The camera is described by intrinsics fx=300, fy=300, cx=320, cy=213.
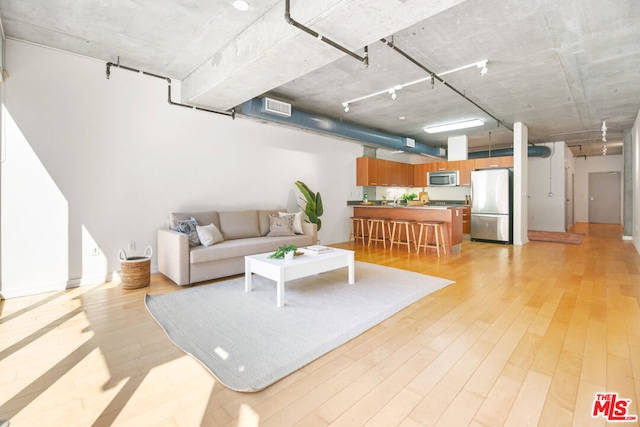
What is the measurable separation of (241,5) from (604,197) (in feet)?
52.2

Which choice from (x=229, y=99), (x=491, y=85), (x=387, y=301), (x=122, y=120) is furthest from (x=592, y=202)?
(x=122, y=120)

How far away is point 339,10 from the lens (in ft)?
7.69

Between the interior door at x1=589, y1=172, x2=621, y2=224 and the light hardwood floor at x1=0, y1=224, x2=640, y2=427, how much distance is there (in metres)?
12.3

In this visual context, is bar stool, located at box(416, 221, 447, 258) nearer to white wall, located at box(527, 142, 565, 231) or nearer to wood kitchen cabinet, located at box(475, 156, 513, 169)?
wood kitchen cabinet, located at box(475, 156, 513, 169)

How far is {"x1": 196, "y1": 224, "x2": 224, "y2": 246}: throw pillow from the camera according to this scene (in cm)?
406

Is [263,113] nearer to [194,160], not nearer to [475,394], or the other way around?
[194,160]

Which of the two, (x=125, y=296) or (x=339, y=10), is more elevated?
(x=339, y=10)

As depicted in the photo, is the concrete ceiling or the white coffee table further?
the white coffee table

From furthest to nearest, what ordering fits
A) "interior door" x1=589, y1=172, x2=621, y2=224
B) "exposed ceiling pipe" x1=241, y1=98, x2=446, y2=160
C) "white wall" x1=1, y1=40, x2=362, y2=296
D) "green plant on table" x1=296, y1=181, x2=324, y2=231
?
1. "interior door" x1=589, y1=172, x2=621, y2=224
2. "green plant on table" x1=296, y1=181, x2=324, y2=231
3. "exposed ceiling pipe" x1=241, y1=98, x2=446, y2=160
4. "white wall" x1=1, y1=40, x2=362, y2=296

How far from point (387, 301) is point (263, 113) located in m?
3.57

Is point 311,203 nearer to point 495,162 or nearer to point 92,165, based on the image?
point 92,165

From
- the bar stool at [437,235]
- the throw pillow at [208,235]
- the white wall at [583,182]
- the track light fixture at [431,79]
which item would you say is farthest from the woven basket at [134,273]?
the white wall at [583,182]

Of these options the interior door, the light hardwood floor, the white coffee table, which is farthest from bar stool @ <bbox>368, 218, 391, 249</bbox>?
the interior door

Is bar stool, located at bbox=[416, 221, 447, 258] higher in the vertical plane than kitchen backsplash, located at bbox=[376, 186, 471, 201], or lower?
lower
